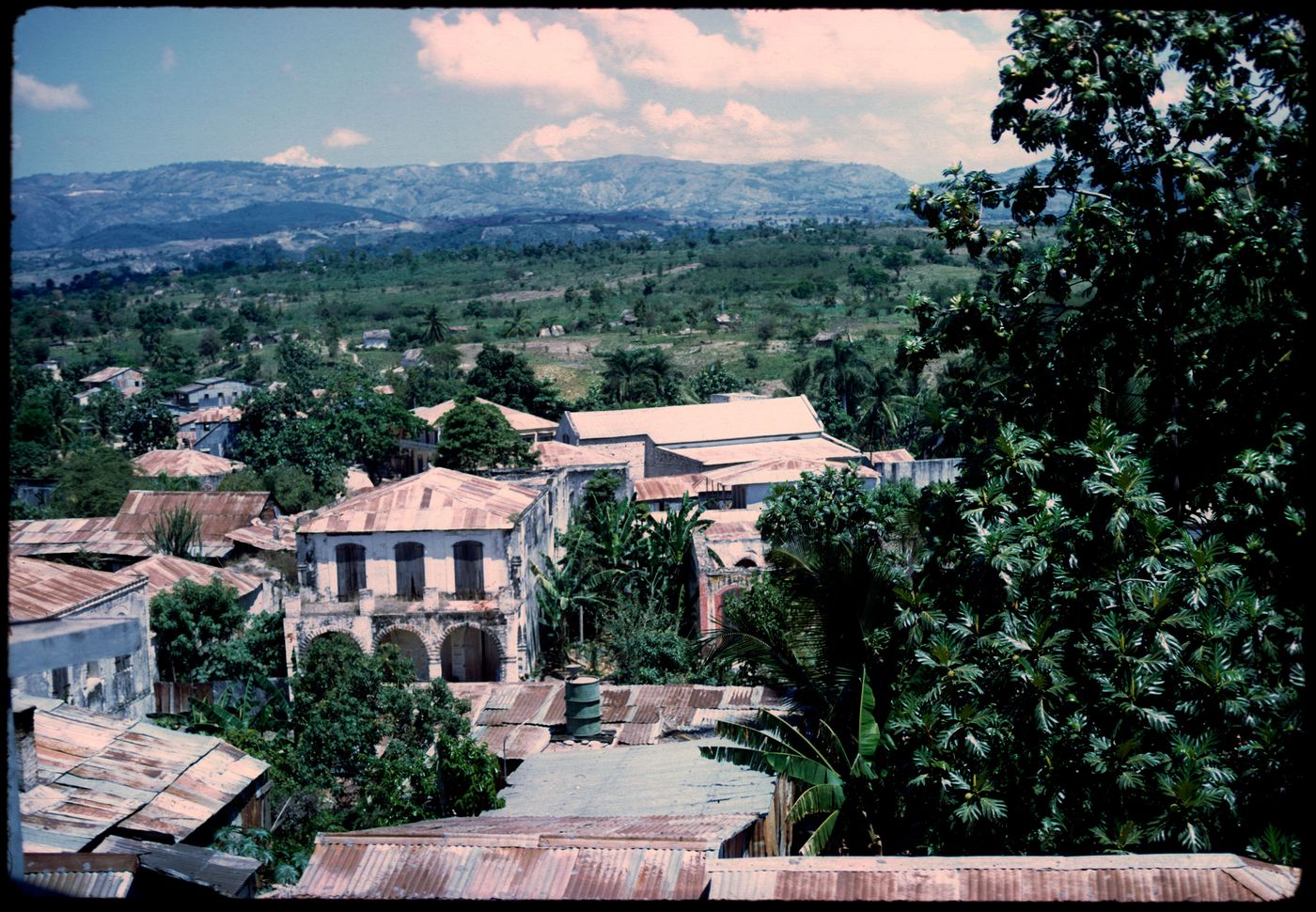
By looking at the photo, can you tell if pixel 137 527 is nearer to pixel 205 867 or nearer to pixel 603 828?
pixel 205 867

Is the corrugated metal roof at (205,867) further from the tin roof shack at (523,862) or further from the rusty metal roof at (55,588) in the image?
the rusty metal roof at (55,588)

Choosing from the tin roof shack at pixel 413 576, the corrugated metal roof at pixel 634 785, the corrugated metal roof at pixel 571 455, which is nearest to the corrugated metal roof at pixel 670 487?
the corrugated metal roof at pixel 571 455

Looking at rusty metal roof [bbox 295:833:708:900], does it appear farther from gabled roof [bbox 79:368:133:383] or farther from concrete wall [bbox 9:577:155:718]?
gabled roof [bbox 79:368:133:383]

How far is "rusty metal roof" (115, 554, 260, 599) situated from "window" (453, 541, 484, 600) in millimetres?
5476

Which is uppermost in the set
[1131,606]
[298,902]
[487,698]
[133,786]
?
[298,902]

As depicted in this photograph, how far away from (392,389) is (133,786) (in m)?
50.3

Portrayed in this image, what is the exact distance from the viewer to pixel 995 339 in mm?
10406

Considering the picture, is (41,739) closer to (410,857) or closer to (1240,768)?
(410,857)

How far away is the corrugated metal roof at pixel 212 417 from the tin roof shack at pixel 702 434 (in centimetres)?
1924

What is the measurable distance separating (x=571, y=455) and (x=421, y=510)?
16.0 metres

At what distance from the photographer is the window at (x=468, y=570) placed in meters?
22.4

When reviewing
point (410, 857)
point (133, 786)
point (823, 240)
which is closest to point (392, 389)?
point (133, 786)

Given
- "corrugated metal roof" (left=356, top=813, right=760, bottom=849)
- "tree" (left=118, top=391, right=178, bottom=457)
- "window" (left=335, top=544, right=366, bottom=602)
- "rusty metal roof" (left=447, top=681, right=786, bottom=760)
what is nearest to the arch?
"window" (left=335, top=544, right=366, bottom=602)

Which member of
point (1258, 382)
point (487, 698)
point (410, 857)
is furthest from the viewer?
point (487, 698)
